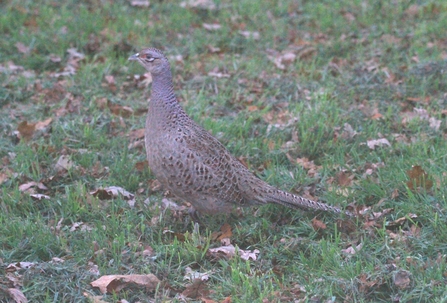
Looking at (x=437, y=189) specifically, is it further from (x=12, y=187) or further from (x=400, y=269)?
(x=12, y=187)

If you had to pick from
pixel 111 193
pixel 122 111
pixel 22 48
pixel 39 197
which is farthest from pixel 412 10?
pixel 39 197

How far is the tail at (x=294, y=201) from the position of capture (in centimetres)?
543

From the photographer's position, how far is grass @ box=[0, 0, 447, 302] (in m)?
4.71

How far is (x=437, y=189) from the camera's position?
18.0 feet

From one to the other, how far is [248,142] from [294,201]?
1.36 metres

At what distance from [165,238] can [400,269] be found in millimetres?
1703

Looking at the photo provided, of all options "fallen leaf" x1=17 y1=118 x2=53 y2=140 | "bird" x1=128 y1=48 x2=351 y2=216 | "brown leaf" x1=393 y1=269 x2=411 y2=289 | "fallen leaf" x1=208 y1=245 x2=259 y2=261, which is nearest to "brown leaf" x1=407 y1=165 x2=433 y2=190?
"bird" x1=128 y1=48 x2=351 y2=216

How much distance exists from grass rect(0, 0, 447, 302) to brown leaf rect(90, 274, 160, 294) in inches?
1.7

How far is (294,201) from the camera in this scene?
5.46 metres

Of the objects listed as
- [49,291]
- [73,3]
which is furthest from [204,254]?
[73,3]

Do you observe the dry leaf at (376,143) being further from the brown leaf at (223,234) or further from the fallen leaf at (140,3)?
the fallen leaf at (140,3)

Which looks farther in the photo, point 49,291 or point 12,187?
point 12,187

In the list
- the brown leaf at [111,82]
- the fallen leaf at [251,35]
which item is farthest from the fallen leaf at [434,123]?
the brown leaf at [111,82]

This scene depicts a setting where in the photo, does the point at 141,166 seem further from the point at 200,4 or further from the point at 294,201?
the point at 200,4
